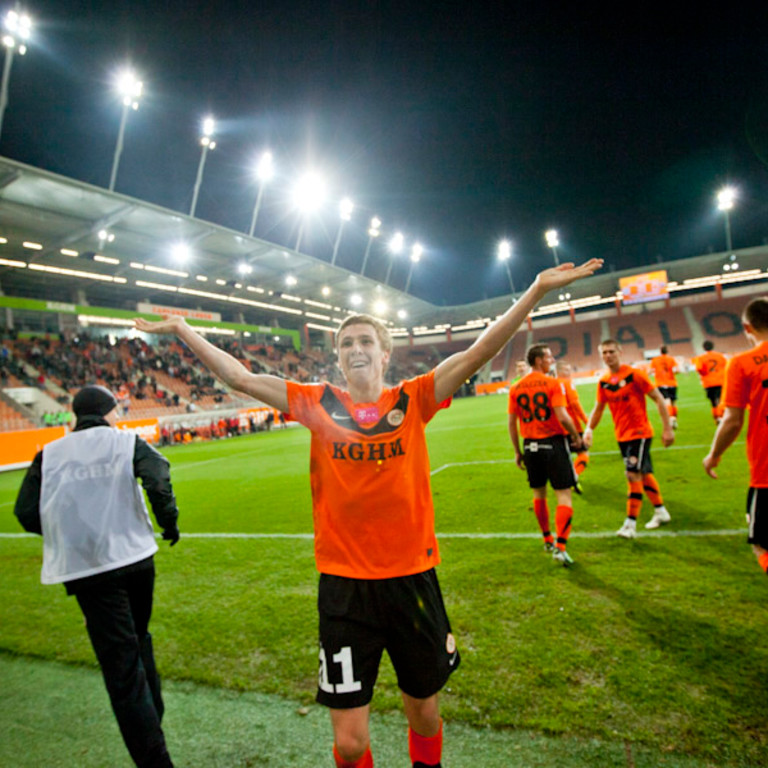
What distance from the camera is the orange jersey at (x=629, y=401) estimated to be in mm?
5449

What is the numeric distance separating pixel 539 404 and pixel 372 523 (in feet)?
11.5

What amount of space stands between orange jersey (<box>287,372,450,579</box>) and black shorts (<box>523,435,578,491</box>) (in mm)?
3083

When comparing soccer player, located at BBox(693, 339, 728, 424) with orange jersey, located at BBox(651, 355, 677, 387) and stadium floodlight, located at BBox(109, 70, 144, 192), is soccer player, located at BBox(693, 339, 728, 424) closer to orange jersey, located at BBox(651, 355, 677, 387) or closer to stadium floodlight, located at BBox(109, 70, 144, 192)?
orange jersey, located at BBox(651, 355, 677, 387)

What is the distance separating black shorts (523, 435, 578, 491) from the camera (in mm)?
4809

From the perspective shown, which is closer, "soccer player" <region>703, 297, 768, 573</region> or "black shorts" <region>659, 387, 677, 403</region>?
"soccer player" <region>703, 297, 768, 573</region>

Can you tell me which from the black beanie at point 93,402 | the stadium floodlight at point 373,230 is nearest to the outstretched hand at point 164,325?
the black beanie at point 93,402

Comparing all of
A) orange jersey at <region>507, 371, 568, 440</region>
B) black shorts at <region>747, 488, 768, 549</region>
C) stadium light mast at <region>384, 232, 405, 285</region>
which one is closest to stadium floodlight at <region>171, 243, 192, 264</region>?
stadium light mast at <region>384, 232, 405, 285</region>

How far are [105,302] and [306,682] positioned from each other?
141 ft

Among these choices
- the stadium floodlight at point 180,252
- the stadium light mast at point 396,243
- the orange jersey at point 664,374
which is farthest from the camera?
the stadium light mast at point 396,243

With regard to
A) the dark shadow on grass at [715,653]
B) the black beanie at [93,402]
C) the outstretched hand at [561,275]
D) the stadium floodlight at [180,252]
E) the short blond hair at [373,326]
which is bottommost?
the dark shadow on grass at [715,653]

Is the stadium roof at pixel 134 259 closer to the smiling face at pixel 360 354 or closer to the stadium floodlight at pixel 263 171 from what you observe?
the stadium floodlight at pixel 263 171

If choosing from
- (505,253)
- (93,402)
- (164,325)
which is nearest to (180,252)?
(93,402)

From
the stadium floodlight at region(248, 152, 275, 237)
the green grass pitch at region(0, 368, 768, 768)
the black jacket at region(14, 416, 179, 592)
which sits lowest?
the green grass pitch at region(0, 368, 768, 768)

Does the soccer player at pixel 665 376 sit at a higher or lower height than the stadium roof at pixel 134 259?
lower
